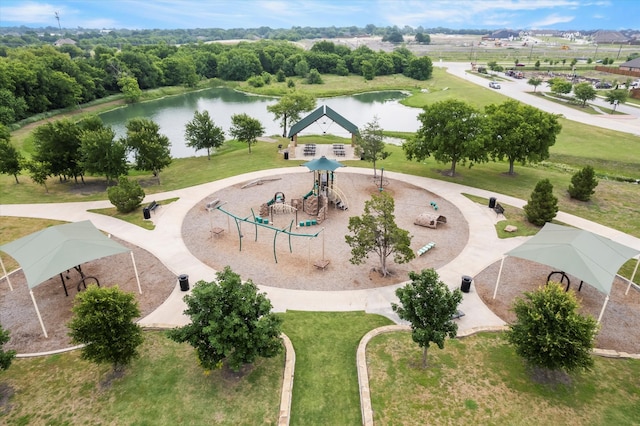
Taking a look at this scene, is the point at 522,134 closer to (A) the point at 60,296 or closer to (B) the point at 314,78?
(A) the point at 60,296

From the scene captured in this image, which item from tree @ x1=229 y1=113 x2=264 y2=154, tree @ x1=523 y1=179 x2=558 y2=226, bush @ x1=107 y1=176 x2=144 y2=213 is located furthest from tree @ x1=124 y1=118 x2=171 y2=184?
tree @ x1=523 y1=179 x2=558 y2=226

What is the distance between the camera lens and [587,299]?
18.1 m

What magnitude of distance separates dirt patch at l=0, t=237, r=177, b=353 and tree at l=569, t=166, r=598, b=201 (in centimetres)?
2964

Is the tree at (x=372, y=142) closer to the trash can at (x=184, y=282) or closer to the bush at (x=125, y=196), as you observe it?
the bush at (x=125, y=196)

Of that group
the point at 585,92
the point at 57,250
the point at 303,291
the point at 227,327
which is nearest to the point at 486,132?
the point at 303,291

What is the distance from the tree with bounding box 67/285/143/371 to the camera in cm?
1268

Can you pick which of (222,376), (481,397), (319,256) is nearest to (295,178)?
(319,256)

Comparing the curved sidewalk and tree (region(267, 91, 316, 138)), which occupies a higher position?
tree (region(267, 91, 316, 138))

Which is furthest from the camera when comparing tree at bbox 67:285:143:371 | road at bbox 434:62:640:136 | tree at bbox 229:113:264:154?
road at bbox 434:62:640:136

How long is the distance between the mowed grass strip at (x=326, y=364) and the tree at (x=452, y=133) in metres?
20.0

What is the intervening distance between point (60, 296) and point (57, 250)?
2754 mm

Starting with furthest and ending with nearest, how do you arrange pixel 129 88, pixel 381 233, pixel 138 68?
pixel 138 68 → pixel 129 88 → pixel 381 233

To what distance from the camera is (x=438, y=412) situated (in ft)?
40.1

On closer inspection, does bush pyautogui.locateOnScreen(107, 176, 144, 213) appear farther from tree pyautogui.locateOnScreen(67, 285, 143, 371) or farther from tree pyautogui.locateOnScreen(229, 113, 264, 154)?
tree pyautogui.locateOnScreen(229, 113, 264, 154)
